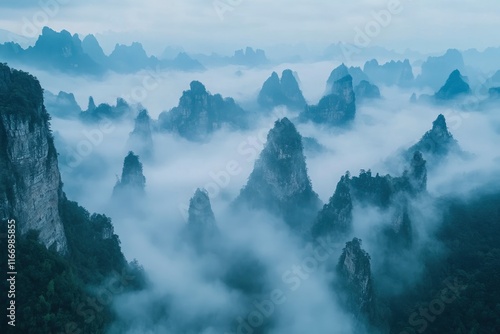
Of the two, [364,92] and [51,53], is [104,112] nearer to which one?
[51,53]

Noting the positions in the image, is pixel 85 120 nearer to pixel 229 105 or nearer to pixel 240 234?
pixel 229 105

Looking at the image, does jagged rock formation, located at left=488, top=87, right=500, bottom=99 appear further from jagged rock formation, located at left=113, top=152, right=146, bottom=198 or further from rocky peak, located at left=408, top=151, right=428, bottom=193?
jagged rock formation, located at left=113, top=152, right=146, bottom=198

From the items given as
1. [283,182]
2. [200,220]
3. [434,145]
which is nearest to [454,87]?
[434,145]

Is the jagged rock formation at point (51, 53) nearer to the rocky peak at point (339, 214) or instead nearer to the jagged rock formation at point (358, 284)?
the rocky peak at point (339, 214)

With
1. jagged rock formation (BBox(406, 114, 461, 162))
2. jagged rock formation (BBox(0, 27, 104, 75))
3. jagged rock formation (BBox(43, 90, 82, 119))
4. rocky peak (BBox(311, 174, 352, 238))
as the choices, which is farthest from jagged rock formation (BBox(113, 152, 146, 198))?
jagged rock formation (BBox(0, 27, 104, 75))

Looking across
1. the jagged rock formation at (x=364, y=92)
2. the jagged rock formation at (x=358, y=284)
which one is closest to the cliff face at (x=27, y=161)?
the jagged rock formation at (x=358, y=284)

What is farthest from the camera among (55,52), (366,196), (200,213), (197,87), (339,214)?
(55,52)

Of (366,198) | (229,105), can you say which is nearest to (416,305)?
(366,198)
